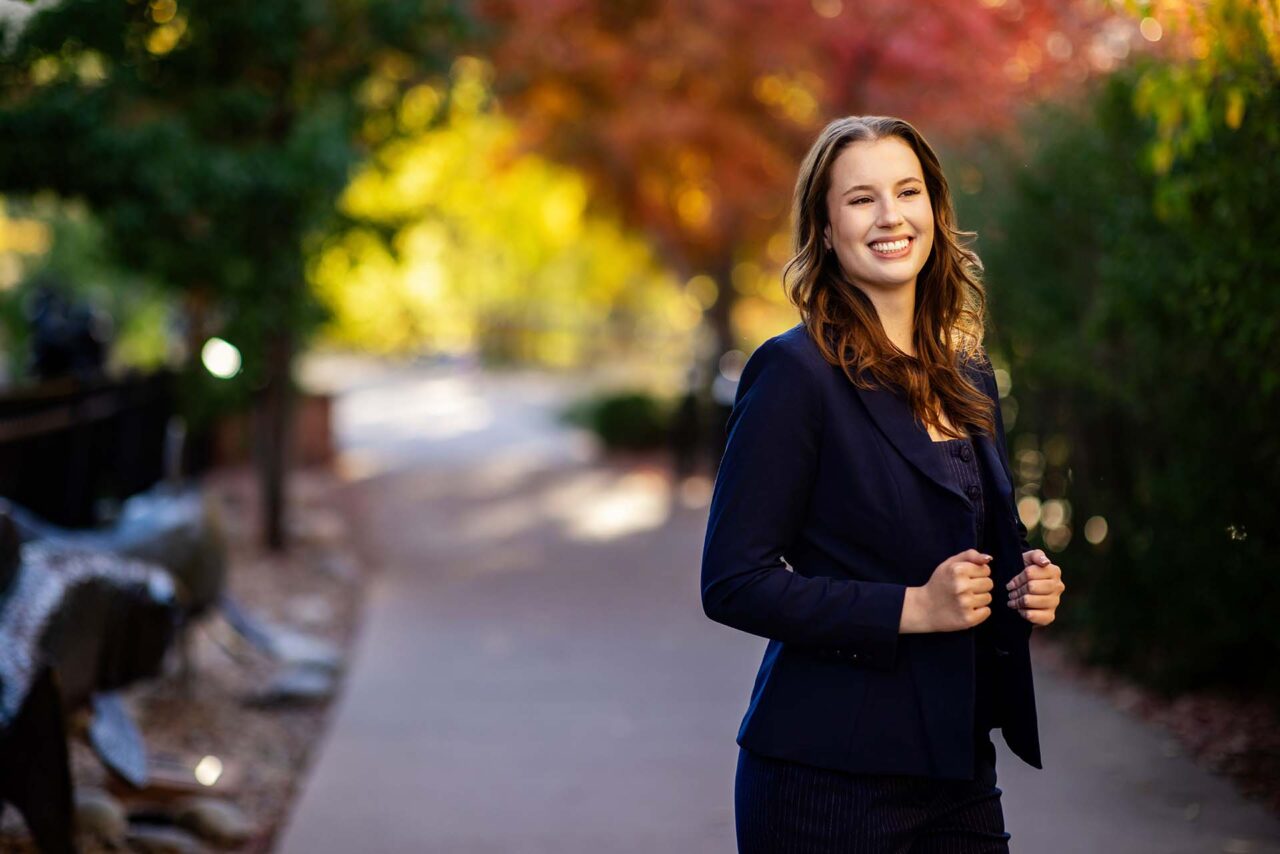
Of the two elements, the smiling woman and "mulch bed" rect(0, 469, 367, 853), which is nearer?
the smiling woman

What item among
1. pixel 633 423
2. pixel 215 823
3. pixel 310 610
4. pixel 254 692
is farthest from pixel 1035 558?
pixel 633 423

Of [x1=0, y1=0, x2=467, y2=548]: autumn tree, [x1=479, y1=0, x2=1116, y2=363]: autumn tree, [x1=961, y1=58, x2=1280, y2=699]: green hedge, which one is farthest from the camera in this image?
[x1=479, y1=0, x2=1116, y2=363]: autumn tree

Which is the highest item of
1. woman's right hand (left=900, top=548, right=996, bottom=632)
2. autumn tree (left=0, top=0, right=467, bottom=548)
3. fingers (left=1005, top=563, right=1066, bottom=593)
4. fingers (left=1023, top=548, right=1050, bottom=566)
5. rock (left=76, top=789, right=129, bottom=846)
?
autumn tree (left=0, top=0, right=467, bottom=548)

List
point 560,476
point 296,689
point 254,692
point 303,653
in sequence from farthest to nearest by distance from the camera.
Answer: point 560,476 → point 303,653 → point 254,692 → point 296,689

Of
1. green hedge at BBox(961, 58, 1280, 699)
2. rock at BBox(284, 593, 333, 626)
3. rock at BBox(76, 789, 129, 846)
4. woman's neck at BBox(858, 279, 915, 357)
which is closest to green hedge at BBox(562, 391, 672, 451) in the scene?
rock at BBox(284, 593, 333, 626)

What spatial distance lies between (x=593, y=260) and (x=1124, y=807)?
931 inches

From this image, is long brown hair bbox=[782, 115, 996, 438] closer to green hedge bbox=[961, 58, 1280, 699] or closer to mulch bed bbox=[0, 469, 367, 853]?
green hedge bbox=[961, 58, 1280, 699]

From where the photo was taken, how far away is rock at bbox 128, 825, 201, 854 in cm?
518

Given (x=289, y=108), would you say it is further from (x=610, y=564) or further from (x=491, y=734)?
(x=491, y=734)

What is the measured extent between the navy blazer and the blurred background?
256cm

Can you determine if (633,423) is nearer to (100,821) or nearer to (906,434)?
(100,821)

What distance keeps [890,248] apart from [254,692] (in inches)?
242

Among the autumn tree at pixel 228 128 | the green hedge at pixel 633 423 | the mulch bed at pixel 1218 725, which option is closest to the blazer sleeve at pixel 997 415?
the mulch bed at pixel 1218 725

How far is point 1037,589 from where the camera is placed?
2.30 meters
